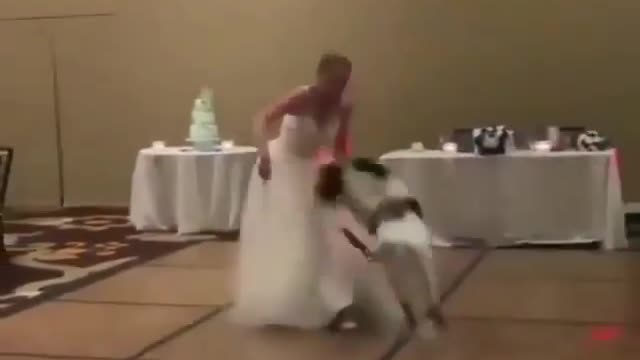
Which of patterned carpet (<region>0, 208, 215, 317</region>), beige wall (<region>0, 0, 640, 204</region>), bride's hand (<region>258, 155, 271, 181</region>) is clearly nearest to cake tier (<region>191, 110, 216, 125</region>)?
patterned carpet (<region>0, 208, 215, 317</region>)

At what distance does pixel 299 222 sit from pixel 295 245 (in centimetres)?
10

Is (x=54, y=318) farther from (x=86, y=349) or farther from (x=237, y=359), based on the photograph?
(x=237, y=359)

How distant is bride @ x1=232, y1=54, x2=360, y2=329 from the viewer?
14.3 ft

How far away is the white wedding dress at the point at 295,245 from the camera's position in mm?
4359

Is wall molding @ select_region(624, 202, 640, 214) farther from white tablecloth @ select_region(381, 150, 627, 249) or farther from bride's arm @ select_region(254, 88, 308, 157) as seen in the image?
bride's arm @ select_region(254, 88, 308, 157)

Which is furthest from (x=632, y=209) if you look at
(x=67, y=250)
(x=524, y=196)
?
(x=67, y=250)

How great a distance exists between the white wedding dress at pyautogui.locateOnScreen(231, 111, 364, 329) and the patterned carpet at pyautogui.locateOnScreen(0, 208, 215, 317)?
4.08ft

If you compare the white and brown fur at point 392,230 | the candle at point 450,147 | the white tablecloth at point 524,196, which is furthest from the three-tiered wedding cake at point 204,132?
the white and brown fur at point 392,230

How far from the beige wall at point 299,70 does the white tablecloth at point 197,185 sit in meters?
1.38

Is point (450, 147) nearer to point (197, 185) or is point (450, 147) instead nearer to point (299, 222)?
point (197, 185)

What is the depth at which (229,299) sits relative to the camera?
5.13 metres

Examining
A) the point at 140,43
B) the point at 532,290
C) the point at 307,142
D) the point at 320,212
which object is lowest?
the point at 532,290

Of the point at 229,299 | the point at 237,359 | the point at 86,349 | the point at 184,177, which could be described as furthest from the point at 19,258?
the point at 237,359

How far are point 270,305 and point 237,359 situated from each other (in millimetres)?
507
